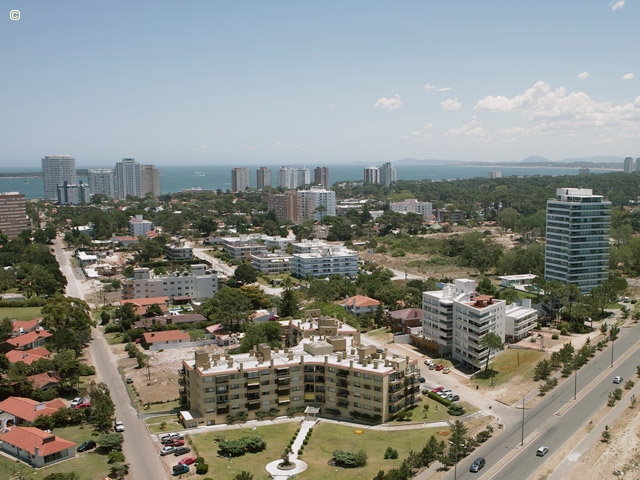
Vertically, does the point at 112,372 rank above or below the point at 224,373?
below

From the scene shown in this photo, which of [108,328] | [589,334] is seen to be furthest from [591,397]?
[108,328]

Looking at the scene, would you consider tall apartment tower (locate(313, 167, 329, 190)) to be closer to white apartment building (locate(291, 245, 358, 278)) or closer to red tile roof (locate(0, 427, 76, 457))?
white apartment building (locate(291, 245, 358, 278))

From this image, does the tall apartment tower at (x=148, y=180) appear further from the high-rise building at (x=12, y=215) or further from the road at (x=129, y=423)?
the road at (x=129, y=423)

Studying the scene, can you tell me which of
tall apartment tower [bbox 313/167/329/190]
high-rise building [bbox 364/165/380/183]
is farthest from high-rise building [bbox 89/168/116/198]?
high-rise building [bbox 364/165/380/183]

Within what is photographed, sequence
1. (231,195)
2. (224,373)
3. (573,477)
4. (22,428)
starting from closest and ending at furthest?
(573,477)
(22,428)
(224,373)
(231,195)

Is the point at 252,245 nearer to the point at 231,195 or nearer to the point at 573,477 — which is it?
the point at 573,477

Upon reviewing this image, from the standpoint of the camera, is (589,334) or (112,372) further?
(589,334)
